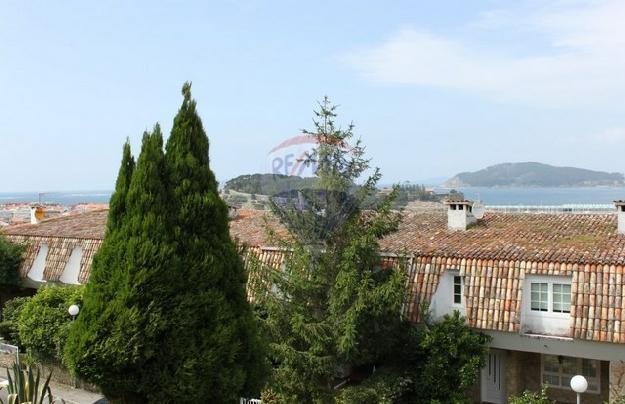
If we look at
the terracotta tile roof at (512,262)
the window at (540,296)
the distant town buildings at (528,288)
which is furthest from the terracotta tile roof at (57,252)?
the window at (540,296)

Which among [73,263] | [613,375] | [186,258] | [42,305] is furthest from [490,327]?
[73,263]

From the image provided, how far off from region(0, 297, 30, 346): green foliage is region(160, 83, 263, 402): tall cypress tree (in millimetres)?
13387

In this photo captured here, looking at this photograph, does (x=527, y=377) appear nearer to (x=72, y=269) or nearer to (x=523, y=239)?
(x=523, y=239)

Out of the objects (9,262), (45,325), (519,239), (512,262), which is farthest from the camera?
(9,262)

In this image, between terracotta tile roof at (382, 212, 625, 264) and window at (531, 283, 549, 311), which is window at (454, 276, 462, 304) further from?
window at (531, 283, 549, 311)

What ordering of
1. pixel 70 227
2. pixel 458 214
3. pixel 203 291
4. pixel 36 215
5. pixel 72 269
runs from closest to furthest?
1. pixel 203 291
2. pixel 458 214
3. pixel 72 269
4. pixel 70 227
5. pixel 36 215

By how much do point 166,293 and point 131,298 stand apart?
66cm

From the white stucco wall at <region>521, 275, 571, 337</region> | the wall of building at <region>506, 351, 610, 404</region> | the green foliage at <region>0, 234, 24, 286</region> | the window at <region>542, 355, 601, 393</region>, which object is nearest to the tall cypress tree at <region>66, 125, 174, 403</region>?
the white stucco wall at <region>521, 275, 571, 337</region>

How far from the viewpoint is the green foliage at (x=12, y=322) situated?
23.2 metres

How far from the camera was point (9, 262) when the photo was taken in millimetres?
27750

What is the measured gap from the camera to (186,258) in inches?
482

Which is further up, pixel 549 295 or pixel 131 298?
pixel 131 298

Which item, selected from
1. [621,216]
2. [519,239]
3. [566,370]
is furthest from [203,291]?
[621,216]

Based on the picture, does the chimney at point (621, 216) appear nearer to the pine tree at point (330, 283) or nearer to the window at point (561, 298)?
the window at point (561, 298)
